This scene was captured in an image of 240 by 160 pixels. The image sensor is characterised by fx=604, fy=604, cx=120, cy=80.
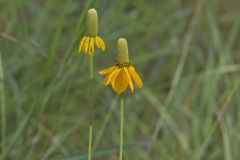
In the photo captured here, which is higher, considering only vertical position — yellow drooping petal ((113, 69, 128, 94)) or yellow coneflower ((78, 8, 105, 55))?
yellow coneflower ((78, 8, 105, 55))

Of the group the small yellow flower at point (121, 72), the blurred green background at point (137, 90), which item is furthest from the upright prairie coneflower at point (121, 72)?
the blurred green background at point (137, 90)

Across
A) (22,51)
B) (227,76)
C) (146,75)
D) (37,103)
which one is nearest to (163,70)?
(146,75)

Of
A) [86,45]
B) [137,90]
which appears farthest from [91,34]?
[137,90]

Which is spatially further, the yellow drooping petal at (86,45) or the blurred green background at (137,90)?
the blurred green background at (137,90)

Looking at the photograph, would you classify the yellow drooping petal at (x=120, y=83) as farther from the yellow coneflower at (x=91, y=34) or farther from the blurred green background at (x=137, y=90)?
the blurred green background at (x=137, y=90)

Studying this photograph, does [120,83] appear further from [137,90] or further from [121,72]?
[137,90]

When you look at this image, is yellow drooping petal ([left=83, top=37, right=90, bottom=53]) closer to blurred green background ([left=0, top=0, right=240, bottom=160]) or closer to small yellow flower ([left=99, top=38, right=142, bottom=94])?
small yellow flower ([left=99, top=38, right=142, bottom=94])

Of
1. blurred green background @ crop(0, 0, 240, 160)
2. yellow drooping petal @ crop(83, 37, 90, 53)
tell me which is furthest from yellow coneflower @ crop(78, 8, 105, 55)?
blurred green background @ crop(0, 0, 240, 160)
